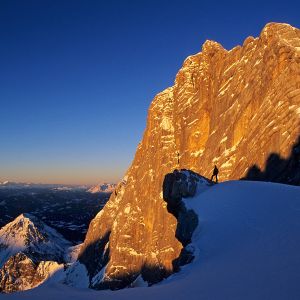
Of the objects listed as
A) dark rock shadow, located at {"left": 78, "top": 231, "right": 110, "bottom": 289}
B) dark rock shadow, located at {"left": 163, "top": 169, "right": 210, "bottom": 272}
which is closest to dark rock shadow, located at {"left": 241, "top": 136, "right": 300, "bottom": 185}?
dark rock shadow, located at {"left": 163, "top": 169, "right": 210, "bottom": 272}

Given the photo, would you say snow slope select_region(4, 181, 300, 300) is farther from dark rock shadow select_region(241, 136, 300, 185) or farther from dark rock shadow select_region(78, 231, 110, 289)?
dark rock shadow select_region(78, 231, 110, 289)

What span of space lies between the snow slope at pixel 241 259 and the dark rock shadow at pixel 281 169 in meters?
21.3

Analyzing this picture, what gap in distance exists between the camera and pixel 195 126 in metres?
92.1

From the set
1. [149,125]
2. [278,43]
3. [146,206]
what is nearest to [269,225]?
[278,43]

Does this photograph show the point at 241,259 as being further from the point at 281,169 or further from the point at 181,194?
the point at 281,169

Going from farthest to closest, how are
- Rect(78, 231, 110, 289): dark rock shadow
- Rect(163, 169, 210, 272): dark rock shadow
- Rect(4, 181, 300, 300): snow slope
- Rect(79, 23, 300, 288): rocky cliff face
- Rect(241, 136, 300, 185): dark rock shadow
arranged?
Rect(78, 231, 110, 289): dark rock shadow → Rect(79, 23, 300, 288): rocky cliff face → Rect(241, 136, 300, 185): dark rock shadow → Rect(163, 169, 210, 272): dark rock shadow → Rect(4, 181, 300, 300): snow slope

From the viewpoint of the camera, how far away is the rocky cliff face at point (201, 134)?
2073 inches

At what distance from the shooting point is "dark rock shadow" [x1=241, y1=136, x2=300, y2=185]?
40709 millimetres

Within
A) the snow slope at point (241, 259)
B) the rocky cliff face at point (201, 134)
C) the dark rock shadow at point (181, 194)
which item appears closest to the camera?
the snow slope at point (241, 259)

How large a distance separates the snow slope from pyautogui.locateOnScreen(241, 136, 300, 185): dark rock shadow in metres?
21.3

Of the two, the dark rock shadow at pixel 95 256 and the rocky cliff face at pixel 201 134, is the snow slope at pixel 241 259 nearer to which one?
the rocky cliff face at pixel 201 134

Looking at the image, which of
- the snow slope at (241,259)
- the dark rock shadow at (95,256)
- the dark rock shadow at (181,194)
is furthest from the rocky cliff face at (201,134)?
the snow slope at (241,259)

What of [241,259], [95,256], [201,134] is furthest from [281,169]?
[95,256]

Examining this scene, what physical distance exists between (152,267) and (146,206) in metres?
21.4
